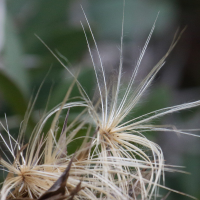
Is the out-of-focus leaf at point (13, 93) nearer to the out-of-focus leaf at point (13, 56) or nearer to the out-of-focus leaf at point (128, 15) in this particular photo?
the out-of-focus leaf at point (13, 56)

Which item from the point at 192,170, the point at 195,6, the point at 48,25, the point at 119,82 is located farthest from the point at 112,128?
the point at 195,6

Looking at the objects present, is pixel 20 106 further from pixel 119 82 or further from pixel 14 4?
pixel 14 4

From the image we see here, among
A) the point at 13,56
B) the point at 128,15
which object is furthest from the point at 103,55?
the point at 128,15

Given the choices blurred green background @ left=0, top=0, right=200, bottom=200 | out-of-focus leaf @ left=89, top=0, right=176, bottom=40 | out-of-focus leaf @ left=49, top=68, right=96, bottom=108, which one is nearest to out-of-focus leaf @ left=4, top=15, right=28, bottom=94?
blurred green background @ left=0, top=0, right=200, bottom=200

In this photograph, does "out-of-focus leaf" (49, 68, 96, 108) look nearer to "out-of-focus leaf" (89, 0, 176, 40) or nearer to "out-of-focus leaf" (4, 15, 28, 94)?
"out-of-focus leaf" (4, 15, 28, 94)

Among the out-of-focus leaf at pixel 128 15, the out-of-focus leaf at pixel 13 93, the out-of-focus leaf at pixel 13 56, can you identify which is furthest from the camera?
the out-of-focus leaf at pixel 128 15

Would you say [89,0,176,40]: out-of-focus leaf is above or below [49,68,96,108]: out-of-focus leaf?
above

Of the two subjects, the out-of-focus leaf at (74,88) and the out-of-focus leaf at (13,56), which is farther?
the out-of-focus leaf at (13,56)

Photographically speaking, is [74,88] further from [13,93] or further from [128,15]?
[128,15]

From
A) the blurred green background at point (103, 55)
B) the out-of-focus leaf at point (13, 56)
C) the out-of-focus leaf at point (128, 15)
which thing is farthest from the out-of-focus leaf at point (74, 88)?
the out-of-focus leaf at point (128, 15)
